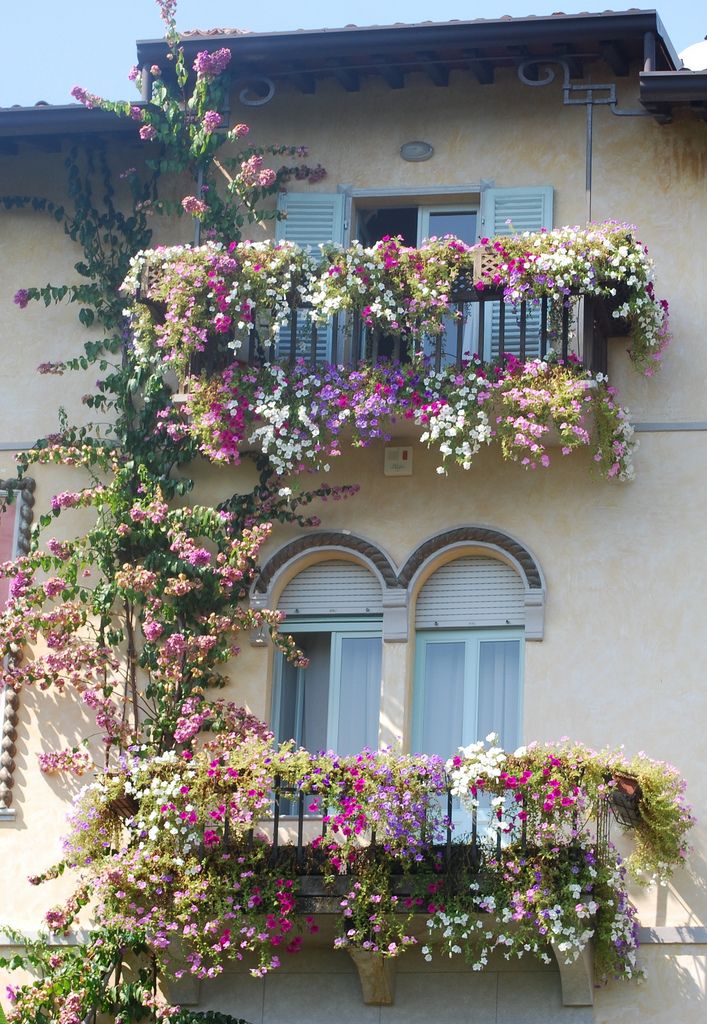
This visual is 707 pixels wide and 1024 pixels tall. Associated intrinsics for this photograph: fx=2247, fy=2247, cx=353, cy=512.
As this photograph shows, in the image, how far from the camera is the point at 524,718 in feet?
54.1

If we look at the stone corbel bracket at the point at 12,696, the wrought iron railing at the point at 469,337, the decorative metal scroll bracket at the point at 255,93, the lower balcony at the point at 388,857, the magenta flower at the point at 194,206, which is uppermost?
the decorative metal scroll bracket at the point at 255,93

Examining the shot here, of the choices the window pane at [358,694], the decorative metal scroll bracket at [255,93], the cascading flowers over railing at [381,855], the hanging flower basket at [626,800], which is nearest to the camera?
the cascading flowers over railing at [381,855]

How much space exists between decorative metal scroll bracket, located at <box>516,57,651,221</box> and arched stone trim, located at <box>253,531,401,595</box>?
315 cm

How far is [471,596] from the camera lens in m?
17.1

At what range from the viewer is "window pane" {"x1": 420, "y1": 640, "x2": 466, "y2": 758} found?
16875 mm

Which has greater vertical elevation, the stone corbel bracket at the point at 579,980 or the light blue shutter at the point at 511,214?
the light blue shutter at the point at 511,214

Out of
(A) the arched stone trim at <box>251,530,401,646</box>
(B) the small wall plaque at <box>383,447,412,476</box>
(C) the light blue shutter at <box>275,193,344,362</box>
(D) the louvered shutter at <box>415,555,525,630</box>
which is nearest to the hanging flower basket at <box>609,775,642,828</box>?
(D) the louvered shutter at <box>415,555,525,630</box>

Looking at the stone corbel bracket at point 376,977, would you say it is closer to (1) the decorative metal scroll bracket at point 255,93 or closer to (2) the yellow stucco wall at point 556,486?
A: (2) the yellow stucco wall at point 556,486

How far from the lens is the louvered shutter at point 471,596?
17016 mm

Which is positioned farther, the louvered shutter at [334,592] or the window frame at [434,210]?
the window frame at [434,210]

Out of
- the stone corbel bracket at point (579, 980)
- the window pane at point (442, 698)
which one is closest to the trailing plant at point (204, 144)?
Result: the window pane at point (442, 698)

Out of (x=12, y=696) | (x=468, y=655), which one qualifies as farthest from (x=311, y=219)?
(x=12, y=696)

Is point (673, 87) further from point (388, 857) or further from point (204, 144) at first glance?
point (388, 857)

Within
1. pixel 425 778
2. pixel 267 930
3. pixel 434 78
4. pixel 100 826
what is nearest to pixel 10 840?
pixel 100 826
